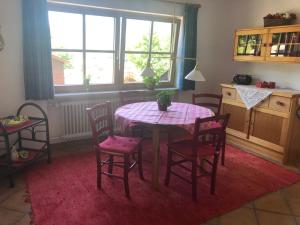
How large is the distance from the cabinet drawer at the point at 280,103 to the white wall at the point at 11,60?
10.5 feet

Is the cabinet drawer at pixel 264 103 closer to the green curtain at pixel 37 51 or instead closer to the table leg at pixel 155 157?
the table leg at pixel 155 157

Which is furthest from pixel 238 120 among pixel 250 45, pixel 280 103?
pixel 250 45

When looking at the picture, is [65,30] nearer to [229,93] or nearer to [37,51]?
[37,51]

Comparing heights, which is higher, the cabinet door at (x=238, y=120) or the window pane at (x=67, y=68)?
the window pane at (x=67, y=68)

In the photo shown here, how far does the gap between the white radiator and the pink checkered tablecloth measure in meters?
0.91

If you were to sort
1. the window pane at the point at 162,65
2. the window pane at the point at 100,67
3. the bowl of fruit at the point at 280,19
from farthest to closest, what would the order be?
1. the window pane at the point at 162,65
2. the window pane at the point at 100,67
3. the bowl of fruit at the point at 280,19

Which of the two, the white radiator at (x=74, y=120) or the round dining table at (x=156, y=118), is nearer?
the round dining table at (x=156, y=118)

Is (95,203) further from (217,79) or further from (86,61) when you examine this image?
(217,79)

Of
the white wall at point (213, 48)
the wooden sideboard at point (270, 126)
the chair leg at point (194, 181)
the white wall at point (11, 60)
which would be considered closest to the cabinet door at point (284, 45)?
the white wall at point (213, 48)

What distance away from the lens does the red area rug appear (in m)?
2.14

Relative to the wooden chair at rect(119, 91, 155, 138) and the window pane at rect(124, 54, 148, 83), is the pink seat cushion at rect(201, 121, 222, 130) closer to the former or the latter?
the wooden chair at rect(119, 91, 155, 138)

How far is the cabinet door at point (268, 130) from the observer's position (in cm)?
328

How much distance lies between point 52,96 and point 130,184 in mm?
1528

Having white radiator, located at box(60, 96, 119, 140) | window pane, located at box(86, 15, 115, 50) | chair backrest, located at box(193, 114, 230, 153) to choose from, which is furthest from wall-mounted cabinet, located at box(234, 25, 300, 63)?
white radiator, located at box(60, 96, 119, 140)
